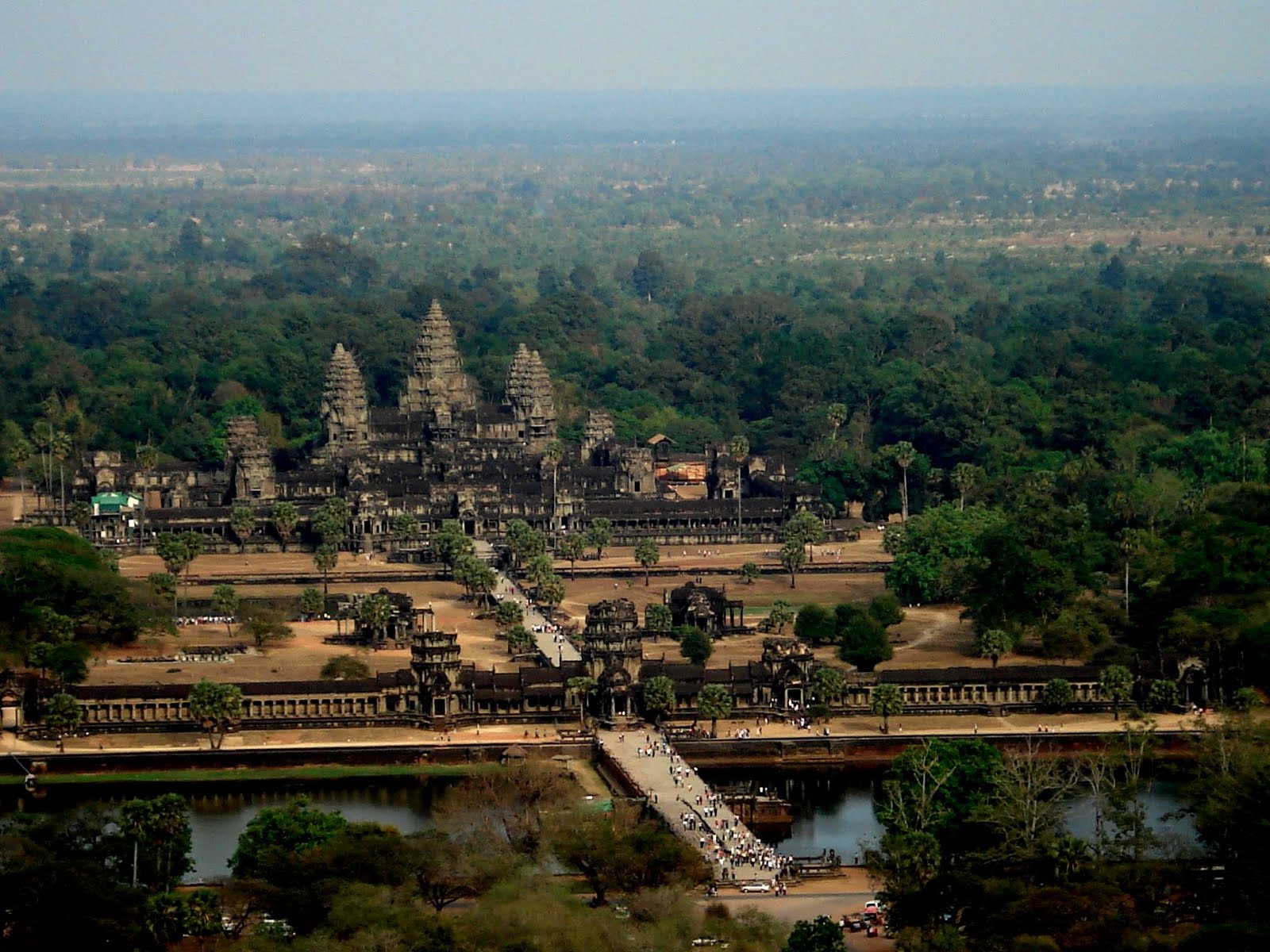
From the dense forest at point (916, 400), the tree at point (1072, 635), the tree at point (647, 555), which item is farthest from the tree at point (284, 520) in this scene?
the tree at point (1072, 635)

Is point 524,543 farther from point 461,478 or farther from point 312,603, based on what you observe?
point 461,478

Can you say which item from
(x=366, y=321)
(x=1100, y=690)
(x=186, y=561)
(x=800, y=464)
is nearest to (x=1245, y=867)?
(x=1100, y=690)

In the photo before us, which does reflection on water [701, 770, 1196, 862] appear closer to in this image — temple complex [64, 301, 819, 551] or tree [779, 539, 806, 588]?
tree [779, 539, 806, 588]

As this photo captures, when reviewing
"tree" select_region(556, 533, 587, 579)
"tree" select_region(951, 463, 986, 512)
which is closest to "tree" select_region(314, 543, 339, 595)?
"tree" select_region(556, 533, 587, 579)

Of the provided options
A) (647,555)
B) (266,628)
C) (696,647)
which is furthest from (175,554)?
(696,647)

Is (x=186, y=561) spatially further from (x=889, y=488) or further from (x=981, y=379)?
(x=981, y=379)
